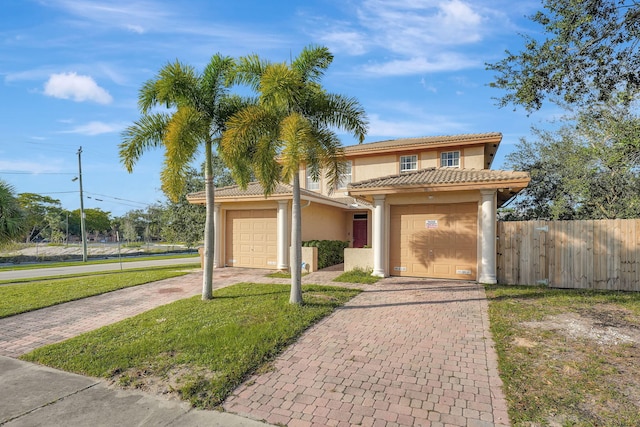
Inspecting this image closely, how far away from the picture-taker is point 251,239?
15.0 meters

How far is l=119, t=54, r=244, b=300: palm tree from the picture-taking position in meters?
8.05

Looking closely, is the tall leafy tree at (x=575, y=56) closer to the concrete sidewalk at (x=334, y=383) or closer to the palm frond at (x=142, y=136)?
the concrete sidewalk at (x=334, y=383)

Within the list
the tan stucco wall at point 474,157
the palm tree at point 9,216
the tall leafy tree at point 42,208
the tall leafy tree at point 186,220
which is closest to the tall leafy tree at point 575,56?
the tan stucco wall at point 474,157

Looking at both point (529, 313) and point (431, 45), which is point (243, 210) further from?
point (529, 313)

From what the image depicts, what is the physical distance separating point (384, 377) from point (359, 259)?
872 cm

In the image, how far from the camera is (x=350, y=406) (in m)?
3.84

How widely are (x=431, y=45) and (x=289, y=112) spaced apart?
14.0ft

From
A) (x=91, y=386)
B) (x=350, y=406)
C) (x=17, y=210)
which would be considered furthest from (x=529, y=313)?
(x=17, y=210)

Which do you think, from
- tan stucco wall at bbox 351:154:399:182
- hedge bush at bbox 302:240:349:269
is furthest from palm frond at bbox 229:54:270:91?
tan stucco wall at bbox 351:154:399:182

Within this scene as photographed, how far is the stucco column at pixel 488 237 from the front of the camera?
10.7 m

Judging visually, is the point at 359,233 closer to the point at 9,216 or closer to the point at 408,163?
the point at 408,163

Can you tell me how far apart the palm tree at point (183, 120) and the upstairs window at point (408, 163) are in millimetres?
10612

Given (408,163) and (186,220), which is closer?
(408,163)

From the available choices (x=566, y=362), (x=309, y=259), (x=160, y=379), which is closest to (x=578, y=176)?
(x=309, y=259)
